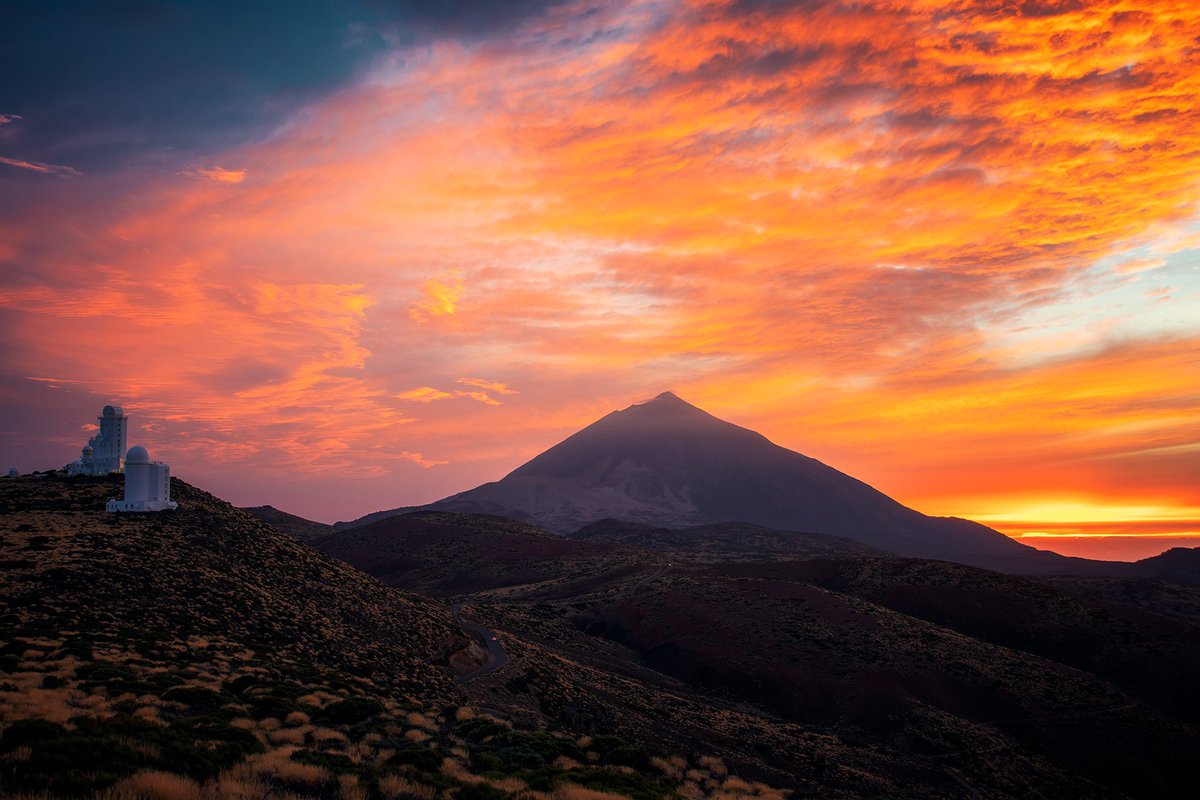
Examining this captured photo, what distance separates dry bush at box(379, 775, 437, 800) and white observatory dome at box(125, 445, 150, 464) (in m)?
40.4

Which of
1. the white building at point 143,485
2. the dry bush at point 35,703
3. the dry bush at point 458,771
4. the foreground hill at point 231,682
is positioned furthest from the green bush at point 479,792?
the white building at point 143,485

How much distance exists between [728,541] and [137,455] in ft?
452

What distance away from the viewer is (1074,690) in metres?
55.9

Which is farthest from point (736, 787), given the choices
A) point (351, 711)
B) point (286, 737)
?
point (286, 737)

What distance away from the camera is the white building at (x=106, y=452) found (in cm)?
5269

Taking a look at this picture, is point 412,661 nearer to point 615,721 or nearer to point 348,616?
point 348,616

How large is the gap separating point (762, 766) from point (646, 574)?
58.3 m

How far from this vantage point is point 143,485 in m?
45.2

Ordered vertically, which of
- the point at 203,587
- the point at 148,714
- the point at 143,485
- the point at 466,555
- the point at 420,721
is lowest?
the point at 466,555

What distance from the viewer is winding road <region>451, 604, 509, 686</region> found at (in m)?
37.9

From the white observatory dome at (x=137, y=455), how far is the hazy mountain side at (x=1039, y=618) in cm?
6877

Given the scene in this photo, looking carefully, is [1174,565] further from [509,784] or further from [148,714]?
[148,714]

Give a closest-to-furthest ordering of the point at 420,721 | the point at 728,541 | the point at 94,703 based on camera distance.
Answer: the point at 94,703, the point at 420,721, the point at 728,541

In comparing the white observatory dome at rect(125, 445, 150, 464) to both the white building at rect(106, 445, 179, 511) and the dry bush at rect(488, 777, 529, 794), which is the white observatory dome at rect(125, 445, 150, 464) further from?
the dry bush at rect(488, 777, 529, 794)
